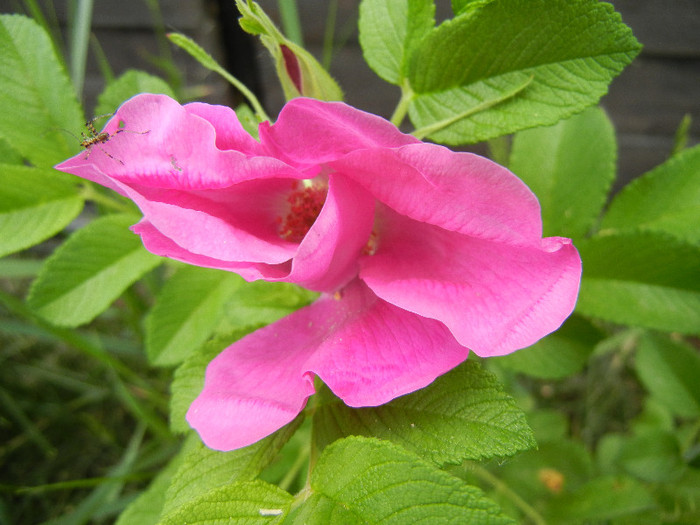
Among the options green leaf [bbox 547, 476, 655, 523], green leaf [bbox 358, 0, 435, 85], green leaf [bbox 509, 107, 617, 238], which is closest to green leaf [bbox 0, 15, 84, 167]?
green leaf [bbox 358, 0, 435, 85]

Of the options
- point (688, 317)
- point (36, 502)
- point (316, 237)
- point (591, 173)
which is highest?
point (316, 237)

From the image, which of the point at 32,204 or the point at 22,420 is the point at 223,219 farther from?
the point at 22,420

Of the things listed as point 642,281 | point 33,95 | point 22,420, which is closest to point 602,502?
point 642,281

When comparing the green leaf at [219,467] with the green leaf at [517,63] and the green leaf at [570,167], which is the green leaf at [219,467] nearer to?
the green leaf at [517,63]

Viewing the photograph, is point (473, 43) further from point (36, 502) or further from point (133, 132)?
point (36, 502)

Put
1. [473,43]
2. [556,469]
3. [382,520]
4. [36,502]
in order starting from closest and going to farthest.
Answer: [382,520] < [473,43] < [556,469] < [36,502]

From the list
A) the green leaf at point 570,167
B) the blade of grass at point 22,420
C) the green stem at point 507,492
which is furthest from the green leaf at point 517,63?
the blade of grass at point 22,420

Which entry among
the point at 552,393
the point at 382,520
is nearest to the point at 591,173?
the point at 382,520
